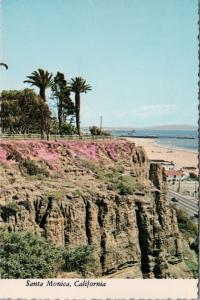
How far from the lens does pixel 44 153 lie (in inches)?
625

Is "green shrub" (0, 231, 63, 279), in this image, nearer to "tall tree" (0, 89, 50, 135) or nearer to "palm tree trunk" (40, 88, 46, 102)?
"palm tree trunk" (40, 88, 46, 102)

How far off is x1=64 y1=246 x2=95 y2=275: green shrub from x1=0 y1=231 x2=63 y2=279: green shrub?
0.22m

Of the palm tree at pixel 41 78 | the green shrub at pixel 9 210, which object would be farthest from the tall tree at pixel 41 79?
the green shrub at pixel 9 210

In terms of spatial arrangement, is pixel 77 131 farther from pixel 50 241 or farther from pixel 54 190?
pixel 50 241

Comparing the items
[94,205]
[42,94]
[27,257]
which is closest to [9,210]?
[27,257]

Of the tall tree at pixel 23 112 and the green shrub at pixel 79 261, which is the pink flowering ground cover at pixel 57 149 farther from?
the green shrub at pixel 79 261

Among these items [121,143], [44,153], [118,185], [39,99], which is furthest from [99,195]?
[39,99]

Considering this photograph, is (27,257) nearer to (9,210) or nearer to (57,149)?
(9,210)

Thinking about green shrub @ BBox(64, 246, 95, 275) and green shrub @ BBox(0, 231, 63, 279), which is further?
green shrub @ BBox(64, 246, 95, 275)

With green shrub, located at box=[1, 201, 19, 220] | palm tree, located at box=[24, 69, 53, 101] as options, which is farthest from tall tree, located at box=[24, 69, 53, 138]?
green shrub, located at box=[1, 201, 19, 220]

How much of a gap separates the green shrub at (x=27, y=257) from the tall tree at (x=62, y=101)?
425 centimetres

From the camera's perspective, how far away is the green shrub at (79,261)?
11909 mm

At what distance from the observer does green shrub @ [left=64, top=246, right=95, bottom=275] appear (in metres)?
11.9

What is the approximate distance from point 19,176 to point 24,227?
1.72m
